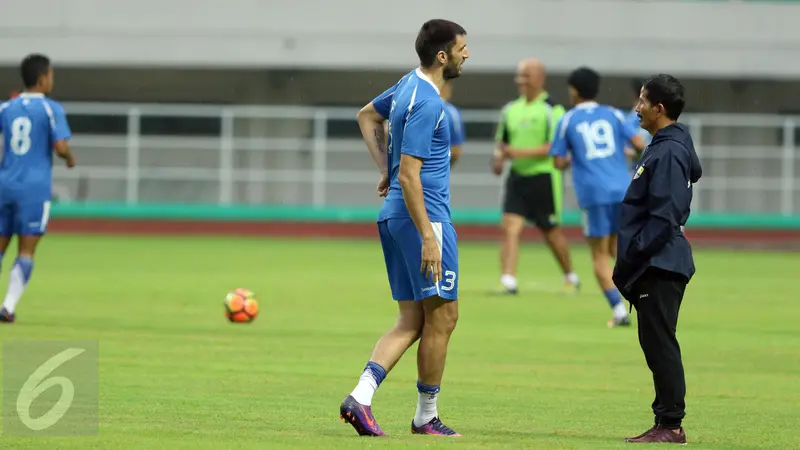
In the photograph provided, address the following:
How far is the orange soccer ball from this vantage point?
14.5 metres

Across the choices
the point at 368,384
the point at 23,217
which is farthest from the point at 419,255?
the point at 23,217

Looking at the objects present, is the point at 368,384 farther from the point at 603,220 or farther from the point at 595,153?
the point at 595,153

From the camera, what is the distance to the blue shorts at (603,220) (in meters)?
14.9

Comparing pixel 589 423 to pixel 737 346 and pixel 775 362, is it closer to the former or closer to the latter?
pixel 775 362

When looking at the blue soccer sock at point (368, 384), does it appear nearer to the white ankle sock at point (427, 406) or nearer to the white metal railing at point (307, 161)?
→ the white ankle sock at point (427, 406)

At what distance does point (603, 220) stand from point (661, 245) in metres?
6.97

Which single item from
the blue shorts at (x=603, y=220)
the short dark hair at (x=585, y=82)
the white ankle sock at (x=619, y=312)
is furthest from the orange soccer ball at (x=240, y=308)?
the short dark hair at (x=585, y=82)

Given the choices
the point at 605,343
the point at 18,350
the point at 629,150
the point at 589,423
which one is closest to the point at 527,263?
the point at 629,150

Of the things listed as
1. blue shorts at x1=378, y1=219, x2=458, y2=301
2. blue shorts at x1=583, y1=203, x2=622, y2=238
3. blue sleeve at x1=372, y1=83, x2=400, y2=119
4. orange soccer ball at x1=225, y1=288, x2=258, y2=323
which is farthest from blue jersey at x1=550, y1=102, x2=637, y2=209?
blue shorts at x1=378, y1=219, x2=458, y2=301

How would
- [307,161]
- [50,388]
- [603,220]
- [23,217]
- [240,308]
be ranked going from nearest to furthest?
[50,388], [23,217], [240,308], [603,220], [307,161]

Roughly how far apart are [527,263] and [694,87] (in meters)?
13.3

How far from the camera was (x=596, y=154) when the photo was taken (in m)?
15.2

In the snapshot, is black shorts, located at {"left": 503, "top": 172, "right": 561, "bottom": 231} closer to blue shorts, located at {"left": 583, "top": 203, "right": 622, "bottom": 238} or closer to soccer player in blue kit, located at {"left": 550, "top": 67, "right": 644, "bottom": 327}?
soccer player in blue kit, located at {"left": 550, "top": 67, "right": 644, "bottom": 327}

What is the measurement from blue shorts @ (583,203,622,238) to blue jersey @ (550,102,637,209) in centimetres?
13
